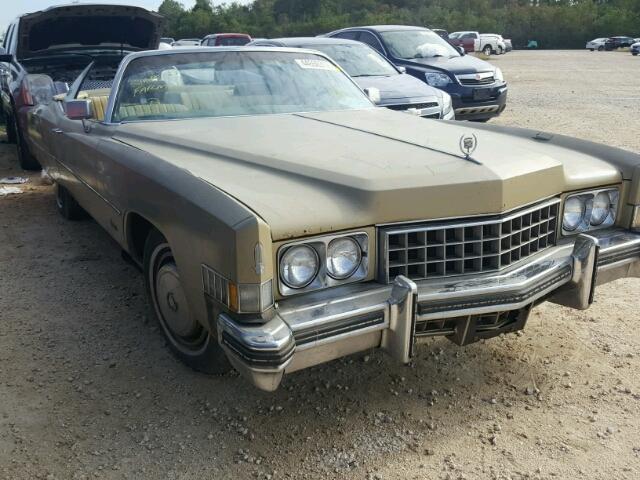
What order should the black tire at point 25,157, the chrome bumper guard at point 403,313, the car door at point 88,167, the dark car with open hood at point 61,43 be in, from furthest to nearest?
the black tire at point 25,157
the dark car with open hood at point 61,43
the car door at point 88,167
the chrome bumper guard at point 403,313

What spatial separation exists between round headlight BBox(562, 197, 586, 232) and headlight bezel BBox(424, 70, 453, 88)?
719cm

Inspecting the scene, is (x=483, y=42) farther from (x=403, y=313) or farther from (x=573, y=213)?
(x=403, y=313)

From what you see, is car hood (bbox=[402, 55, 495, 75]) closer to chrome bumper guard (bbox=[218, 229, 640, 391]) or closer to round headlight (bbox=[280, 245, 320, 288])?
chrome bumper guard (bbox=[218, 229, 640, 391])

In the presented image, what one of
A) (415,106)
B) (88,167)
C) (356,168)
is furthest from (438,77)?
(356,168)

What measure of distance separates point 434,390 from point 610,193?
52.9 inches

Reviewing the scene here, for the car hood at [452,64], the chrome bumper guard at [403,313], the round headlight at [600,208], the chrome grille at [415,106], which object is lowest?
the chrome bumper guard at [403,313]

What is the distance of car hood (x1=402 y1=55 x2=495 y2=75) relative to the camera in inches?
404

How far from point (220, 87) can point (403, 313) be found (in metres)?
2.26

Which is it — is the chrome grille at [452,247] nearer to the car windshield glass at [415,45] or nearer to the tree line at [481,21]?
the car windshield glass at [415,45]

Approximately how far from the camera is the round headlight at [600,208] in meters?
3.29

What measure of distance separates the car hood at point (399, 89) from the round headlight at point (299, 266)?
221 inches

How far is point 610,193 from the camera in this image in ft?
10.9

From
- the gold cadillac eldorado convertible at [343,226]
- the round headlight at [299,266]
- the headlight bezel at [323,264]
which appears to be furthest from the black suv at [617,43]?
the round headlight at [299,266]

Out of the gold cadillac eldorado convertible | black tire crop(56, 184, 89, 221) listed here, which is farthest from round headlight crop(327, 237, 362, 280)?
black tire crop(56, 184, 89, 221)
